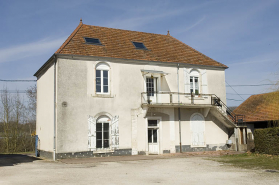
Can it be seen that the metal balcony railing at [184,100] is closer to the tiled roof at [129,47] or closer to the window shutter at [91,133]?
the tiled roof at [129,47]

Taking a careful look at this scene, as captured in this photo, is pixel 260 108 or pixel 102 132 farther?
pixel 260 108

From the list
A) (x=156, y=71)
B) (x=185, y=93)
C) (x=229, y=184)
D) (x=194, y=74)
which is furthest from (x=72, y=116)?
(x=229, y=184)

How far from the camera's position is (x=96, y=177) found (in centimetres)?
1116

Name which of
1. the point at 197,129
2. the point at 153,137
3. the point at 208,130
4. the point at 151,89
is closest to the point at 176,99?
the point at 151,89

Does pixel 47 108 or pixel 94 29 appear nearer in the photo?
pixel 47 108

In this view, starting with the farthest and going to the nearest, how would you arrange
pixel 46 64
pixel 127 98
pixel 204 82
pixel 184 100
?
pixel 204 82 < pixel 184 100 < pixel 46 64 < pixel 127 98

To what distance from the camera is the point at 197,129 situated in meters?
22.6

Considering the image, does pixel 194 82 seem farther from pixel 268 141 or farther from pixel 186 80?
pixel 268 141

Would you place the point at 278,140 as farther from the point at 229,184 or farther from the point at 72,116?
the point at 72,116

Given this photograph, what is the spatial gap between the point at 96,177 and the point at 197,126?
41.8 feet

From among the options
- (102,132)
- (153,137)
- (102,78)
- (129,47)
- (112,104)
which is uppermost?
(129,47)

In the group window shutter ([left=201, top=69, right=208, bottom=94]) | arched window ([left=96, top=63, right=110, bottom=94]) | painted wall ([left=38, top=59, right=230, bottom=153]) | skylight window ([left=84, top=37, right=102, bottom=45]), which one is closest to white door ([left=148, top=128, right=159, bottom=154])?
painted wall ([left=38, top=59, right=230, bottom=153])

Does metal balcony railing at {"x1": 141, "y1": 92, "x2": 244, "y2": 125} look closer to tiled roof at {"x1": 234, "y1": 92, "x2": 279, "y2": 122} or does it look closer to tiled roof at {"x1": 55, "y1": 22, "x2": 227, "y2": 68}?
tiled roof at {"x1": 234, "y1": 92, "x2": 279, "y2": 122}

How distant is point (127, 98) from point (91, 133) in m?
3.30
